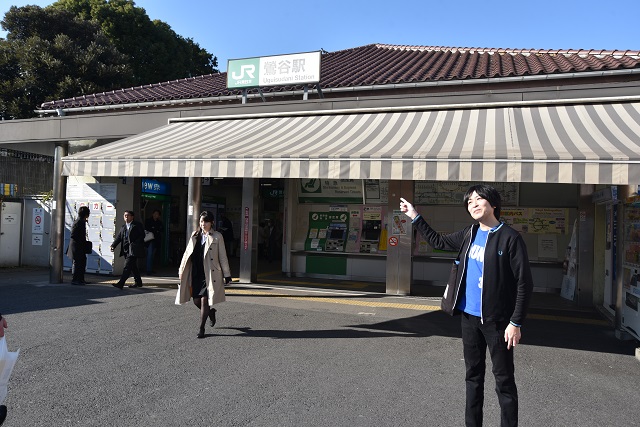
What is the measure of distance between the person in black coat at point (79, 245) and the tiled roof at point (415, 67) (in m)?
4.44

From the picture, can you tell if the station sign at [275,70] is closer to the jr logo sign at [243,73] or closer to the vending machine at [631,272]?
the jr logo sign at [243,73]

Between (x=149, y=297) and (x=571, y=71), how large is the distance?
9.22 meters

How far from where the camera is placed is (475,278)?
3.36 m

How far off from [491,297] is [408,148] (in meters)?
3.62

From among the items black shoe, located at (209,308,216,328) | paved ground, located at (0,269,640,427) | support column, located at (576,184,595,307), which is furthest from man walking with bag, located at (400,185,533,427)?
support column, located at (576,184,595,307)

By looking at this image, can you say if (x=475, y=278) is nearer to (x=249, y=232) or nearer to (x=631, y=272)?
(x=631, y=272)

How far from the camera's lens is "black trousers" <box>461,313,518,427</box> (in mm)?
3107

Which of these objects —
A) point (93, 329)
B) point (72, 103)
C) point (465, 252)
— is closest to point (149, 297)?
point (93, 329)

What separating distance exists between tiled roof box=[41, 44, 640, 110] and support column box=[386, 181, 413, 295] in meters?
2.59

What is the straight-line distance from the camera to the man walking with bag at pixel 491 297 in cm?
310

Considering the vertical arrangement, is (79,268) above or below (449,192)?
below

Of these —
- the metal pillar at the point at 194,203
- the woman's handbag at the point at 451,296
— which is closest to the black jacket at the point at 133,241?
the metal pillar at the point at 194,203

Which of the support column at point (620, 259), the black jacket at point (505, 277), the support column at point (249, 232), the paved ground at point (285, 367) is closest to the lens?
the black jacket at point (505, 277)

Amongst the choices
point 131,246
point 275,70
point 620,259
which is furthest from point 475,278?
point 275,70
